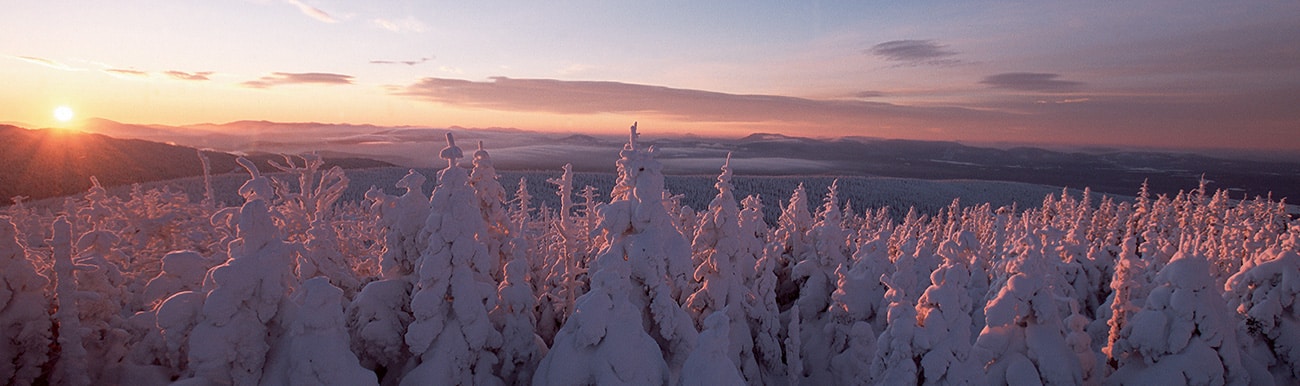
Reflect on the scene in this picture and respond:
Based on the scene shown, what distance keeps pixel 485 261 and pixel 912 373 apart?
9.68m

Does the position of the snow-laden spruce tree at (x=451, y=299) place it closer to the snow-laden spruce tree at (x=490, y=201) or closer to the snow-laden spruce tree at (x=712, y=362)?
the snow-laden spruce tree at (x=490, y=201)

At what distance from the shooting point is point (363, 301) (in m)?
13.7

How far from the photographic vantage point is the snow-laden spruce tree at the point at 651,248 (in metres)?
14.3

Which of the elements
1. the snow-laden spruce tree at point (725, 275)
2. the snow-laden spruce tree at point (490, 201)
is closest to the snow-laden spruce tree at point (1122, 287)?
the snow-laden spruce tree at point (725, 275)

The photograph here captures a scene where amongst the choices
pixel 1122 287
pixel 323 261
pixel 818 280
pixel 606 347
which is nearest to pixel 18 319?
pixel 323 261

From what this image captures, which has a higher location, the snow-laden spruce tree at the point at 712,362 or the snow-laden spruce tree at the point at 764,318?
the snow-laden spruce tree at the point at 712,362

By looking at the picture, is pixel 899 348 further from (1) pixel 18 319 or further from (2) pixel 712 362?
(1) pixel 18 319

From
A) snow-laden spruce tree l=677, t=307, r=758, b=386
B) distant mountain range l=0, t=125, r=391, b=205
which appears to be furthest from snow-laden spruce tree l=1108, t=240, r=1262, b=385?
distant mountain range l=0, t=125, r=391, b=205

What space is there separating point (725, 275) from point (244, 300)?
12400 millimetres

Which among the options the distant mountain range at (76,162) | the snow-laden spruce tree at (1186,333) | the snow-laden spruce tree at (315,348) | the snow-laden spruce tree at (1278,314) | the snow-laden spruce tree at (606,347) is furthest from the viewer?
the distant mountain range at (76,162)

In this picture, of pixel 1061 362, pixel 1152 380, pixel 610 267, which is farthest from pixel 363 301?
pixel 1152 380

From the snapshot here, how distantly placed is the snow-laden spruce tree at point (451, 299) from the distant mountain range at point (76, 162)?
8021 centimetres

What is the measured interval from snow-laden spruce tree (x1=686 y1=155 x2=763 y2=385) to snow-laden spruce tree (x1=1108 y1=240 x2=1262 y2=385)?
9.60 m

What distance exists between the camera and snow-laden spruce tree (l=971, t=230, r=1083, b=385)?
1276cm
